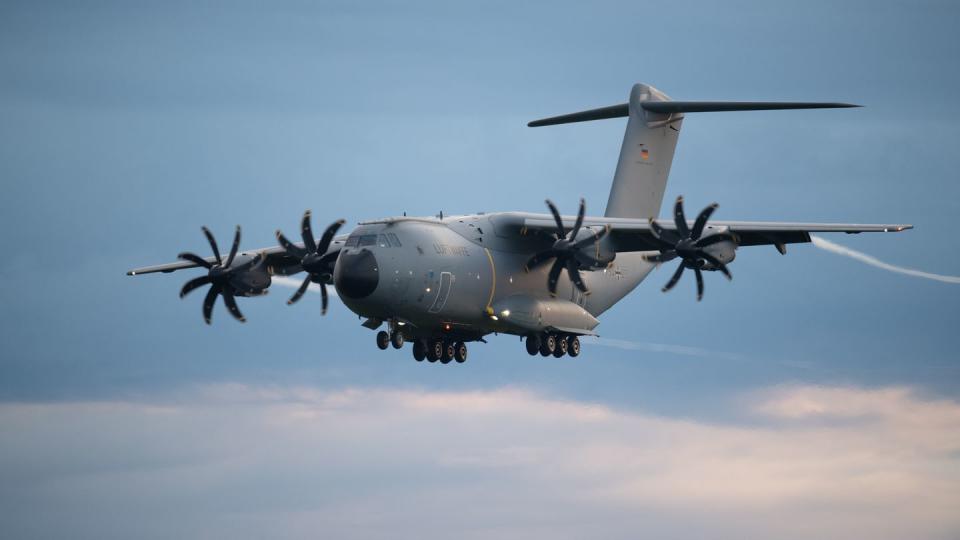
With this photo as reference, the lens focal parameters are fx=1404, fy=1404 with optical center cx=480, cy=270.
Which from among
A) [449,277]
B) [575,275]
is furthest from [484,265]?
[575,275]

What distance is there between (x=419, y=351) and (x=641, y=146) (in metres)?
8.98

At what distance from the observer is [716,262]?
3089 centimetres

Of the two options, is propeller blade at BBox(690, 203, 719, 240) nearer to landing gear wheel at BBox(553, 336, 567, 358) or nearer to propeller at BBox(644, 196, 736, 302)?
propeller at BBox(644, 196, 736, 302)

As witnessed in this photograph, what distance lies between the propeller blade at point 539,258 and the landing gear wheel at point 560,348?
77.0 inches

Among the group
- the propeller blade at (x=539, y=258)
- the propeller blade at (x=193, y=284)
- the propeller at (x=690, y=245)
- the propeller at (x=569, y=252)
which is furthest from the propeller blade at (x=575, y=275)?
the propeller blade at (x=193, y=284)

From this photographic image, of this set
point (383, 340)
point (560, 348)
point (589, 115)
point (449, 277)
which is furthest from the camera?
point (589, 115)

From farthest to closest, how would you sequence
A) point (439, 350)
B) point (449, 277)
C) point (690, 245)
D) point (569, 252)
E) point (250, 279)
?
point (439, 350) → point (250, 279) → point (569, 252) → point (449, 277) → point (690, 245)

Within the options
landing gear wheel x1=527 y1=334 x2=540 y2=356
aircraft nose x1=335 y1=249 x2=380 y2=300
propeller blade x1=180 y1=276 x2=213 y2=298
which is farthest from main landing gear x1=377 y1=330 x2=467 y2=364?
propeller blade x1=180 y1=276 x2=213 y2=298

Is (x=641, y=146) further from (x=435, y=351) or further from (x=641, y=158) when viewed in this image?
(x=435, y=351)

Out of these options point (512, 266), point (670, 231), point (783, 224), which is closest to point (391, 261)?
point (512, 266)

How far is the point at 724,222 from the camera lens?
32.1m

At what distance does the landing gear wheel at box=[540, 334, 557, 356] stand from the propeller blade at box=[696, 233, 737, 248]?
4.98 m

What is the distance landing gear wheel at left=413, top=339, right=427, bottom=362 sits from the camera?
1336 inches

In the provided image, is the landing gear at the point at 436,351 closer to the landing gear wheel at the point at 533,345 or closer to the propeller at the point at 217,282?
the landing gear wheel at the point at 533,345
